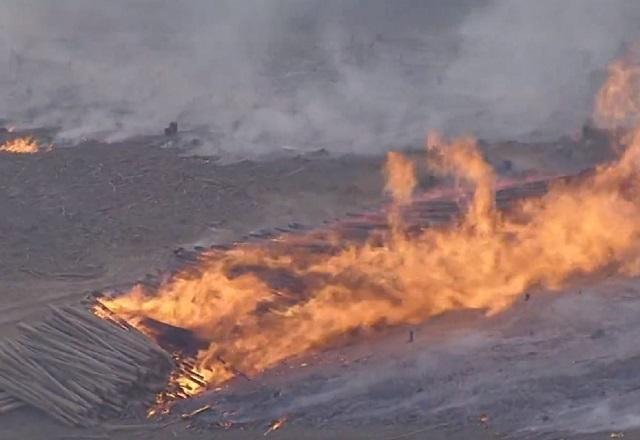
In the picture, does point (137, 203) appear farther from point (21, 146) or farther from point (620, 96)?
point (620, 96)

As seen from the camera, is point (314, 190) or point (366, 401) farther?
point (314, 190)

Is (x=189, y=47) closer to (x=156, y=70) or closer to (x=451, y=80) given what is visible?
(x=156, y=70)

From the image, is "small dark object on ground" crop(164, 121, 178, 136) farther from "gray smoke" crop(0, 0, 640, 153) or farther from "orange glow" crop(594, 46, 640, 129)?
"orange glow" crop(594, 46, 640, 129)

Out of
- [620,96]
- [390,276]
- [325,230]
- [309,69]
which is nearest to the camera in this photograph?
[390,276]

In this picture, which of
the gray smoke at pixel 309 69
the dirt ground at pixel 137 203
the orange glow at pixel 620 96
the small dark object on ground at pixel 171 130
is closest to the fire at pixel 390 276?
the dirt ground at pixel 137 203

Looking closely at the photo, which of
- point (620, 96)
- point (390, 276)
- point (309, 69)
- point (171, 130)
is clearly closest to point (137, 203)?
point (171, 130)

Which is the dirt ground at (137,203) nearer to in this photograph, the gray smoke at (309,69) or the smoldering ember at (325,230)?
the smoldering ember at (325,230)

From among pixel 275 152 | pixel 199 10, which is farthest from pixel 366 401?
pixel 199 10
